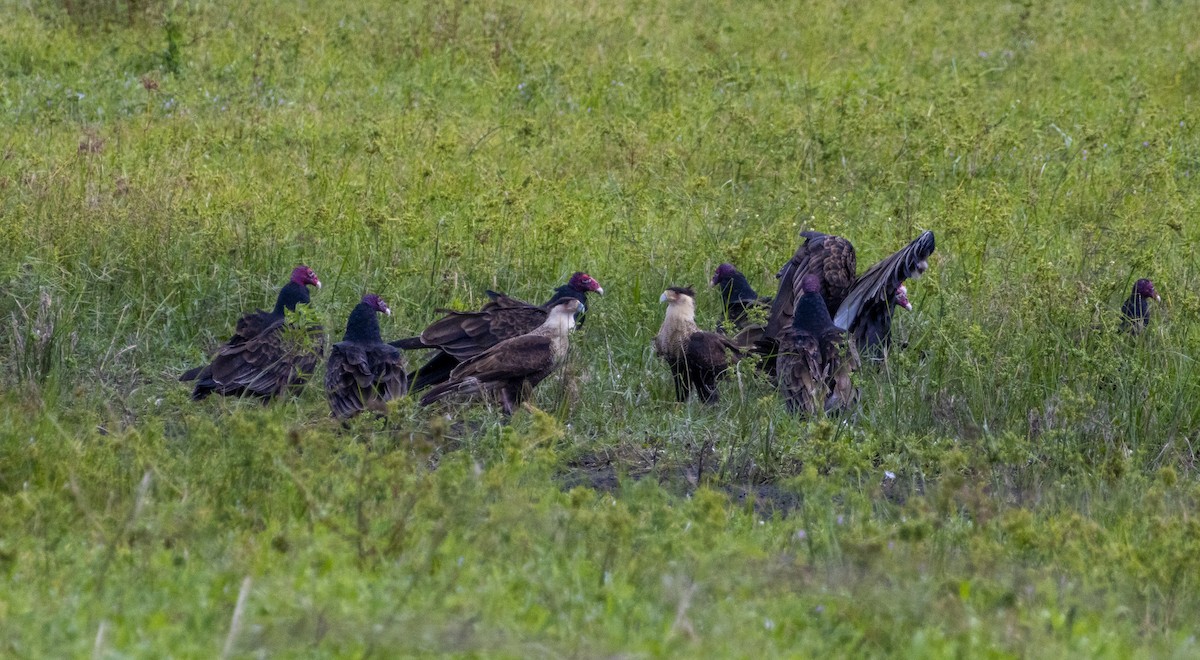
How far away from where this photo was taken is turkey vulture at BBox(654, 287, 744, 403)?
24.1 feet

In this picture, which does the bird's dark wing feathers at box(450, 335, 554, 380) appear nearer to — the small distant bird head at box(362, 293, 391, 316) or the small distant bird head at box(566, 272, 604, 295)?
the small distant bird head at box(362, 293, 391, 316)

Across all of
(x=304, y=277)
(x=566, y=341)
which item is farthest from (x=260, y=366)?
(x=566, y=341)

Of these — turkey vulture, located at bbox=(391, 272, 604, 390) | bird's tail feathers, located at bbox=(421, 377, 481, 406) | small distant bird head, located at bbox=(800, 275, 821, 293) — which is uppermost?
small distant bird head, located at bbox=(800, 275, 821, 293)

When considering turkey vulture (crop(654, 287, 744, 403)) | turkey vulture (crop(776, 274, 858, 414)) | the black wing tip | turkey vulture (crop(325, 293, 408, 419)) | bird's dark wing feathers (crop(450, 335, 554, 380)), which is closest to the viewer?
turkey vulture (crop(325, 293, 408, 419))

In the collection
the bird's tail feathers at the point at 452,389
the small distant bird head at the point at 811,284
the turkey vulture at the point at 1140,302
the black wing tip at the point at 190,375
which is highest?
the small distant bird head at the point at 811,284

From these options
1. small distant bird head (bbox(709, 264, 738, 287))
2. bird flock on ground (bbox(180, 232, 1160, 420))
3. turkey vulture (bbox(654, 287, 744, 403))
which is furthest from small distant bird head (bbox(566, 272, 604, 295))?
small distant bird head (bbox(709, 264, 738, 287))

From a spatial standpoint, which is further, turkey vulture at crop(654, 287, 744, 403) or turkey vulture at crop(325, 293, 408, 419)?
turkey vulture at crop(654, 287, 744, 403)

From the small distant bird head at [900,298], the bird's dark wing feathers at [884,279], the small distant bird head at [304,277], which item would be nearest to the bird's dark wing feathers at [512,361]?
the small distant bird head at [304,277]

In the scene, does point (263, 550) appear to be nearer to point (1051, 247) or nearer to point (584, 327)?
point (584, 327)

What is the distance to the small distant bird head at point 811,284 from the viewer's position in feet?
25.2

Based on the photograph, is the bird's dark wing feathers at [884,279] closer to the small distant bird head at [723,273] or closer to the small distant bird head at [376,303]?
the small distant bird head at [723,273]

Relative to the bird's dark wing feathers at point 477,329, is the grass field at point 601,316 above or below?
above

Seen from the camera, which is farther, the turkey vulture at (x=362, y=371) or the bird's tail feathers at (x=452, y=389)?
the bird's tail feathers at (x=452, y=389)

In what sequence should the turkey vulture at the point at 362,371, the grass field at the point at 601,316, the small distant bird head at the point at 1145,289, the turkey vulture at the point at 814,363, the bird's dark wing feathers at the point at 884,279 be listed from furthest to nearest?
the small distant bird head at the point at 1145,289 < the bird's dark wing feathers at the point at 884,279 < the turkey vulture at the point at 814,363 < the turkey vulture at the point at 362,371 < the grass field at the point at 601,316
